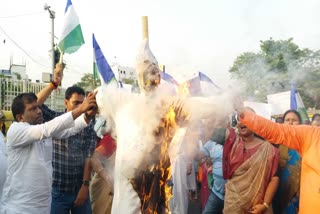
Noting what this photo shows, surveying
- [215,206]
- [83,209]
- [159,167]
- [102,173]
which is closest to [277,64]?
[215,206]

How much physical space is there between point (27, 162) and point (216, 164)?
2.52 meters

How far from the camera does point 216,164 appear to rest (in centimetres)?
521

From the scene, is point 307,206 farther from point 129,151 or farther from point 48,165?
point 48,165

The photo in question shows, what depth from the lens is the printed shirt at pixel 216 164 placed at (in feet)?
16.3

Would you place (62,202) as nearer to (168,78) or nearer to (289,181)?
(168,78)

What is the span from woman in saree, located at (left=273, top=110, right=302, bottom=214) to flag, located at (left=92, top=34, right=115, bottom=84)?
3314 mm

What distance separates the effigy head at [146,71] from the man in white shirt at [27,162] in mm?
704

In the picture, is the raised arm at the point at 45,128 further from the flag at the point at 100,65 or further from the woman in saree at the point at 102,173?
the flag at the point at 100,65

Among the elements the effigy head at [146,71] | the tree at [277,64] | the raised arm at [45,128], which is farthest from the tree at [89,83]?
the effigy head at [146,71]

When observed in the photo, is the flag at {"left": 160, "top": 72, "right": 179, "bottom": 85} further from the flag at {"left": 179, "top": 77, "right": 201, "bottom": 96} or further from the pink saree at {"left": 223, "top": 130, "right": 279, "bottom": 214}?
the pink saree at {"left": 223, "top": 130, "right": 279, "bottom": 214}

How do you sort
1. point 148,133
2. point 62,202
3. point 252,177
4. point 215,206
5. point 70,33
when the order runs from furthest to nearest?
1. point 70,33
2. point 215,206
3. point 62,202
4. point 252,177
5. point 148,133

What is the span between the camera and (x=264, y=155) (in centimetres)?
423

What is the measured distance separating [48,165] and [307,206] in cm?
243

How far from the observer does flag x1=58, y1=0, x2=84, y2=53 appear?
21.0 ft
